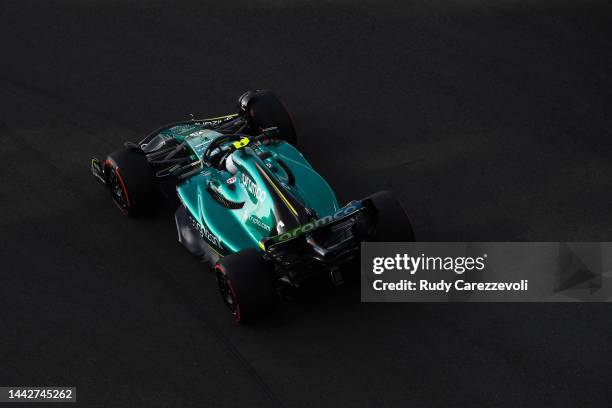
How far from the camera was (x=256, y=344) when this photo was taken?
9.29 meters

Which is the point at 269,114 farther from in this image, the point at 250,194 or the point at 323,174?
the point at 250,194

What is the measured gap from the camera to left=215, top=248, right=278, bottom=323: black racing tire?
908 centimetres

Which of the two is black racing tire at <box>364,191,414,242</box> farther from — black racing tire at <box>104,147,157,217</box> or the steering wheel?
black racing tire at <box>104,147,157,217</box>

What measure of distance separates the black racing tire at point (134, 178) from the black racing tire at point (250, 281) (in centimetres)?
203

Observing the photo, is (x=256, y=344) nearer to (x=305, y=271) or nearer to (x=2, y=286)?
(x=305, y=271)

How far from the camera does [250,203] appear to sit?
10.0 m

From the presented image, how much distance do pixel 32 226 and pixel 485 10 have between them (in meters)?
8.51

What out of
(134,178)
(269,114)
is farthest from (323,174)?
(134,178)

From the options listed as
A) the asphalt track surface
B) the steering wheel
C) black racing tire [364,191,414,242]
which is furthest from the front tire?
black racing tire [364,191,414,242]

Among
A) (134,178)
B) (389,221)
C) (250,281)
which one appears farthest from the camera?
(134,178)

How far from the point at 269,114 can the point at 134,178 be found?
2076mm

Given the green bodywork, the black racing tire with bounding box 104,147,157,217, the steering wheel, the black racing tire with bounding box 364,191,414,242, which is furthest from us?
the black racing tire with bounding box 104,147,157,217

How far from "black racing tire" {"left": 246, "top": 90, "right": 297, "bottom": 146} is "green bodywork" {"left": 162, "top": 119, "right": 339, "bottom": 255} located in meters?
1.12

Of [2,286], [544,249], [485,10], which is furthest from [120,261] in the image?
[485,10]
